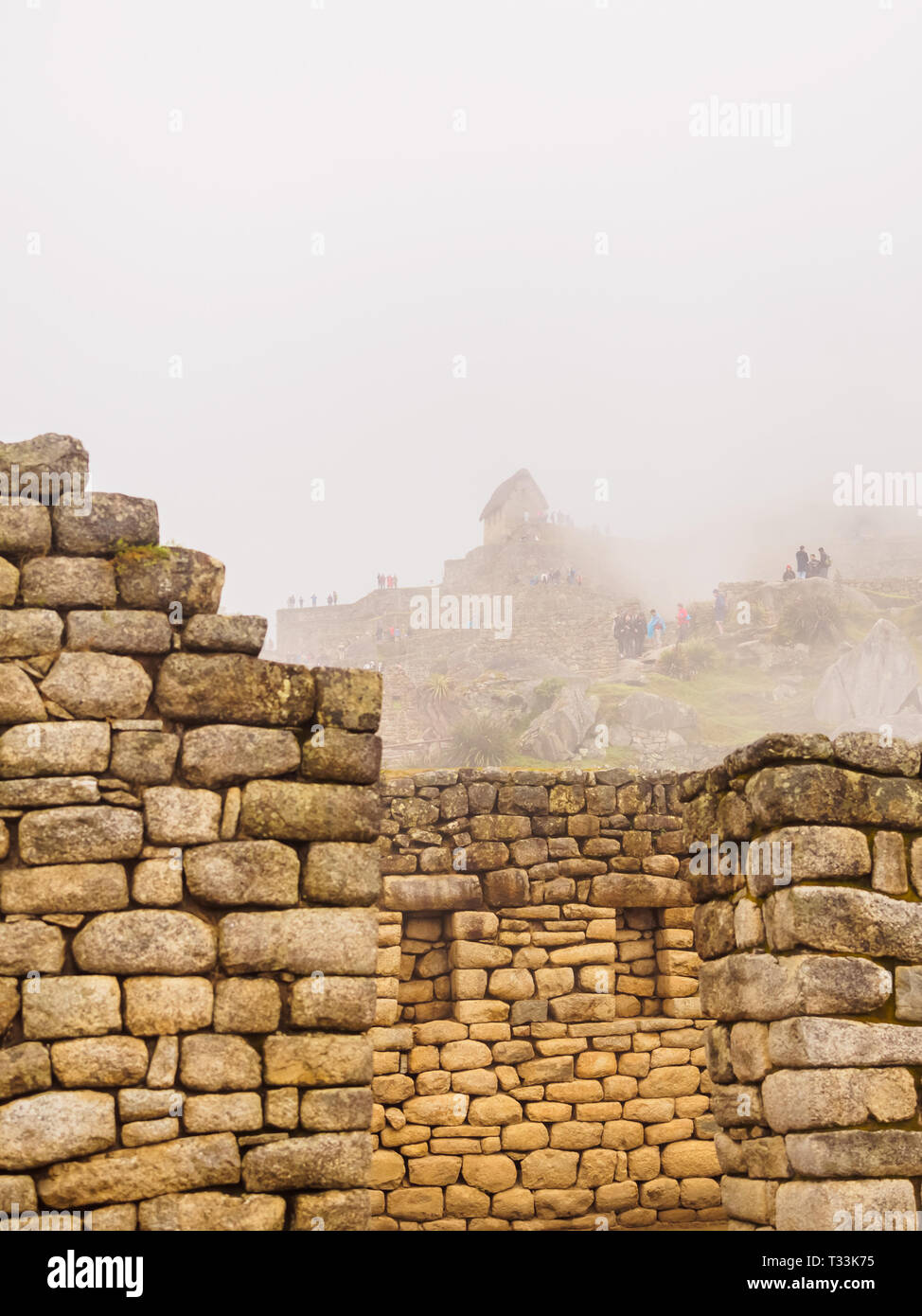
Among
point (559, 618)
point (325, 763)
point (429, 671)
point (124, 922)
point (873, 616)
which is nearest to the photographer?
point (124, 922)

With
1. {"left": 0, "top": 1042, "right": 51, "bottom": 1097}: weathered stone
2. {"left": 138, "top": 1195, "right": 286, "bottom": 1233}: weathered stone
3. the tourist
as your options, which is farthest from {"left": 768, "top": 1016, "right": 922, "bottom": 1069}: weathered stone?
the tourist

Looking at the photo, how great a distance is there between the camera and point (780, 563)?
85.0 metres

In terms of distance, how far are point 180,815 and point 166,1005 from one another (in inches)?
31.8

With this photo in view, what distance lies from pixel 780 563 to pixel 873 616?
103ft

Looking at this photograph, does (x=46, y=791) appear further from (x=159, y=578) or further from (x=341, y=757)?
(x=341, y=757)

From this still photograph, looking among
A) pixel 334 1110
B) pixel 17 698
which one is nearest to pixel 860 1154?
pixel 334 1110

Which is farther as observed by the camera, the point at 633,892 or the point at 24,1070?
the point at 633,892

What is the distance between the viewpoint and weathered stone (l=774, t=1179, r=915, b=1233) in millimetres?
5387

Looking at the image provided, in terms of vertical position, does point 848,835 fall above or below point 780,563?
below

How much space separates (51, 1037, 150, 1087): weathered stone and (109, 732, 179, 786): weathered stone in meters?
1.10

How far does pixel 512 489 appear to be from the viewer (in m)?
81.5

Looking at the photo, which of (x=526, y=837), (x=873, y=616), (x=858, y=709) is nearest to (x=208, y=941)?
(x=526, y=837)

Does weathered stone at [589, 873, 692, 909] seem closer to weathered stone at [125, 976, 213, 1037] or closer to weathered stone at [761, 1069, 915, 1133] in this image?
weathered stone at [761, 1069, 915, 1133]

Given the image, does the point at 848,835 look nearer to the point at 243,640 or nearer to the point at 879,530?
the point at 243,640
